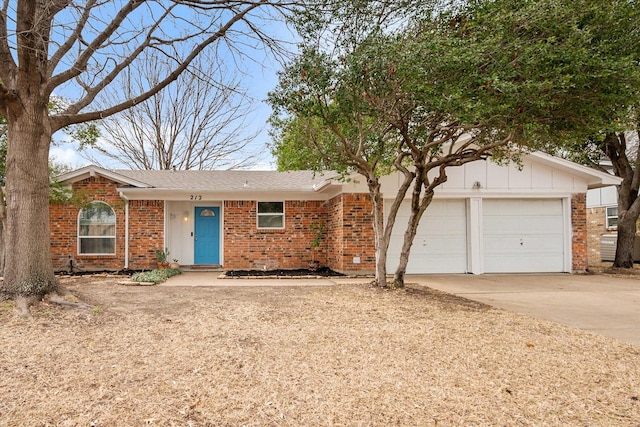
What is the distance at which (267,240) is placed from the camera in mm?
12172

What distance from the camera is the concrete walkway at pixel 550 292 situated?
5641 mm

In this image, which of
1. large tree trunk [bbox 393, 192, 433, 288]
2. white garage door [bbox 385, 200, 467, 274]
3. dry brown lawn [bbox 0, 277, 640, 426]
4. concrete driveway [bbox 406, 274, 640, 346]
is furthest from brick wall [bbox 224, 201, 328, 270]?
dry brown lawn [bbox 0, 277, 640, 426]

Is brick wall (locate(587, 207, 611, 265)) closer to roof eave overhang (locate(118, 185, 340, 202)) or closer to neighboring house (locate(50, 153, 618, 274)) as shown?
neighboring house (locate(50, 153, 618, 274))

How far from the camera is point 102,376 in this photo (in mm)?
3312

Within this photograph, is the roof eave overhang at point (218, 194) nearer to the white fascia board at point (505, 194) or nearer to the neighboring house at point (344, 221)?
the neighboring house at point (344, 221)

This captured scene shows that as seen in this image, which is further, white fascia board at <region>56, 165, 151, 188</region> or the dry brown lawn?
white fascia board at <region>56, 165, 151, 188</region>

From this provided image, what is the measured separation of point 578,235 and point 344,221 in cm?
684

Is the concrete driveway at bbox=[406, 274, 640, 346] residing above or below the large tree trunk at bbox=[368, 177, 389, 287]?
below

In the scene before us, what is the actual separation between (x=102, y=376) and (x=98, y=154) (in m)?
20.4

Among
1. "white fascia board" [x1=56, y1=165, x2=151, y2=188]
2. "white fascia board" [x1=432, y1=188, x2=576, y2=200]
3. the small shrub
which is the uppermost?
"white fascia board" [x1=56, y1=165, x2=151, y2=188]

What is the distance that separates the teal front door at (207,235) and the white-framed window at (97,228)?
7.77ft

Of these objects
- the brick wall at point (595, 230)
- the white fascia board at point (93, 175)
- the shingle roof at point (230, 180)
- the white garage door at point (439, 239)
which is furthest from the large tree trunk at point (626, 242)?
the white fascia board at point (93, 175)

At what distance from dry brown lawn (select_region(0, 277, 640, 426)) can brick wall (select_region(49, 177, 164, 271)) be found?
20.1ft

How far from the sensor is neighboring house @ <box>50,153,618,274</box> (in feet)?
36.5
